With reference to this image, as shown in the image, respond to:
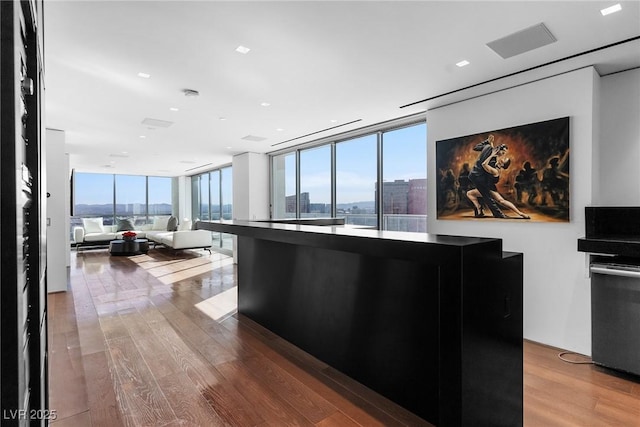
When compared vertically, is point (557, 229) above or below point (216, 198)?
below

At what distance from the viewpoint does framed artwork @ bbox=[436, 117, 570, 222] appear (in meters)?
3.27

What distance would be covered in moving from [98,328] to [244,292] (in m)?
1.58

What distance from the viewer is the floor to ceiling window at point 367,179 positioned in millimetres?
5035

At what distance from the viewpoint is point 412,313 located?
2123mm

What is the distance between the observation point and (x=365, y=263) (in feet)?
8.02

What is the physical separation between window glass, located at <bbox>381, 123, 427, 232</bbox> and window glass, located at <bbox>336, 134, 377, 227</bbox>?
0.24 meters

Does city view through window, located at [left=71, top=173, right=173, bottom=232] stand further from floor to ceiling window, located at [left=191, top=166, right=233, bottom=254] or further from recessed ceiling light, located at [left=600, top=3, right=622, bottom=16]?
recessed ceiling light, located at [left=600, top=3, right=622, bottom=16]

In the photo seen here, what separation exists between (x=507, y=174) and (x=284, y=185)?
5094 mm

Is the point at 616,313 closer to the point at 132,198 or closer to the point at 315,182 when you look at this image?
the point at 315,182

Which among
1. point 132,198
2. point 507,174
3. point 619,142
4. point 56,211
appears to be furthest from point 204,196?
point 619,142

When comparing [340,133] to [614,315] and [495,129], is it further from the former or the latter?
[614,315]

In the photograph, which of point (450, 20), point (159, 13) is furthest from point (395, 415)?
point (159, 13)

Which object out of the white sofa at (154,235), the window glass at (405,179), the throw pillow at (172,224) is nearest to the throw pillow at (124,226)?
the white sofa at (154,235)

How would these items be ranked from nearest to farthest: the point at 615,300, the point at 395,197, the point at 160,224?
the point at 615,300
the point at 395,197
the point at 160,224
